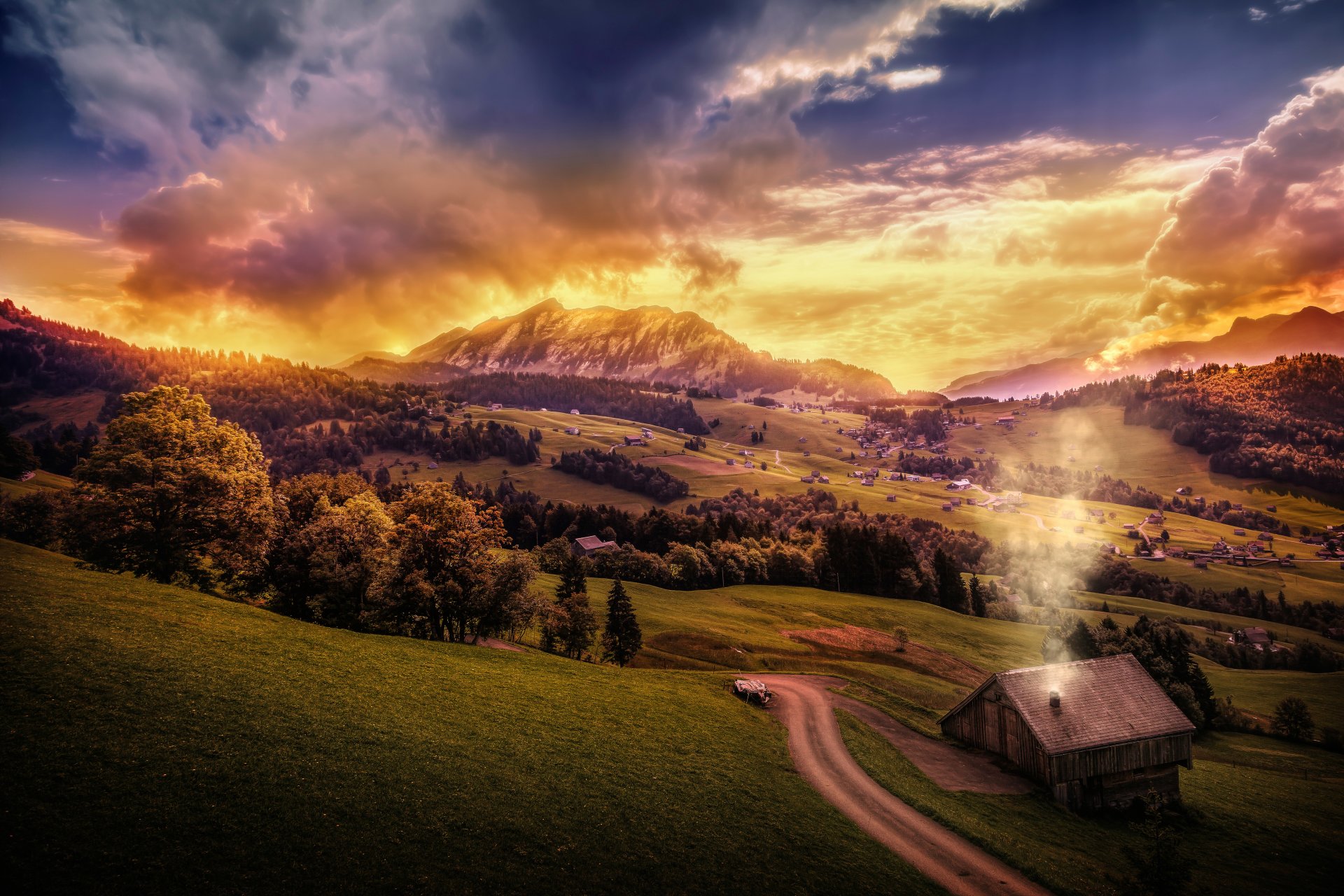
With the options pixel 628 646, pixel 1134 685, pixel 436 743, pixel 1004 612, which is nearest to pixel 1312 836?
pixel 1134 685

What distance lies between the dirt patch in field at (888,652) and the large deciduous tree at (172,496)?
228 feet

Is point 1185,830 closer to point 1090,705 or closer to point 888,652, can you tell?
point 1090,705

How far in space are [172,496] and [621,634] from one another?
42.4 metres

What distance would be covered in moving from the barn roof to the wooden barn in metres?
0.06

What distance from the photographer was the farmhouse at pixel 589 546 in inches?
5396

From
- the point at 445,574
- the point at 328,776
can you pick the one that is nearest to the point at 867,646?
the point at 445,574

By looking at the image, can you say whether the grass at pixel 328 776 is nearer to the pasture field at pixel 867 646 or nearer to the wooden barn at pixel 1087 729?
the wooden barn at pixel 1087 729

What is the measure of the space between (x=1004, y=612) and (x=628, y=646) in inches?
4412

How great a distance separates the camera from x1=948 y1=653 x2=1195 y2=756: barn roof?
42344mm

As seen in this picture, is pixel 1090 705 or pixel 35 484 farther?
pixel 35 484

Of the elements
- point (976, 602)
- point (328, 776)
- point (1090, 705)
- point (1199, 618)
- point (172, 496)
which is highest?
point (172, 496)

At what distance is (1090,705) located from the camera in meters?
44.5

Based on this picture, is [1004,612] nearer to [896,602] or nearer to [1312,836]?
[896,602]

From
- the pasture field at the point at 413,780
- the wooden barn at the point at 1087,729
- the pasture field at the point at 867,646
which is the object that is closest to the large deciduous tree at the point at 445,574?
the pasture field at the point at 413,780
